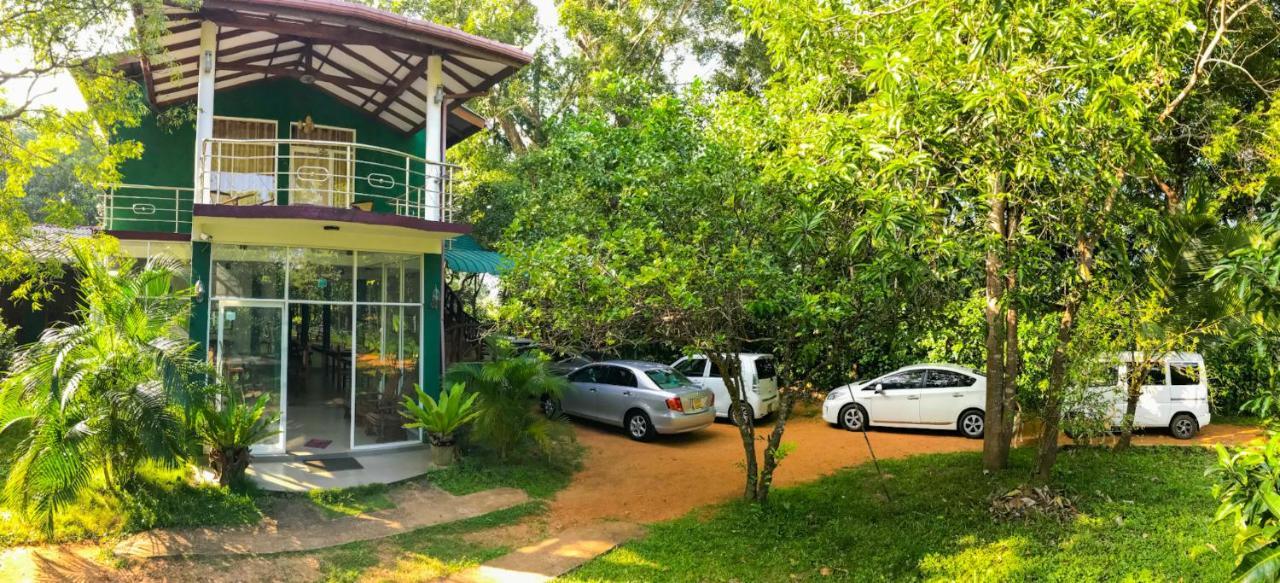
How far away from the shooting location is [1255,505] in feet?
10.4

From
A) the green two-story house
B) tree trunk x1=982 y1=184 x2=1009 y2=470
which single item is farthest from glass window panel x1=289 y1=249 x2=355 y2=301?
tree trunk x1=982 y1=184 x2=1009 y2=470

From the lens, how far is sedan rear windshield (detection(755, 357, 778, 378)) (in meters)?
14.8

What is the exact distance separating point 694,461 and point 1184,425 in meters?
8.99

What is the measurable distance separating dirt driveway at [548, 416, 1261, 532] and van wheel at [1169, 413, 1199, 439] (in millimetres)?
157

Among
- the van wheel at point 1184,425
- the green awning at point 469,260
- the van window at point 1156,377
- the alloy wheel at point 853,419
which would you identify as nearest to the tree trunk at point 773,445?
the alloy wheel at point 853,419

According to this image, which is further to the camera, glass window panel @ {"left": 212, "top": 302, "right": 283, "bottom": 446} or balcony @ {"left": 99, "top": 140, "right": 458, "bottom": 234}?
balcony @ {"left": 99, "top": 140, "right": 458, "bottom": 234}

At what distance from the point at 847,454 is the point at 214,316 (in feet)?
33.1

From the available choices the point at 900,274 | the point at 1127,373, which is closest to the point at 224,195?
the point at 900,274

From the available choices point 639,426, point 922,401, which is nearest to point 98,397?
point 639,426

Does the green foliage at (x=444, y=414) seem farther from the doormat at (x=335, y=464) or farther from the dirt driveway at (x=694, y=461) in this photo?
the dirt driveway at (x=694, y=461)

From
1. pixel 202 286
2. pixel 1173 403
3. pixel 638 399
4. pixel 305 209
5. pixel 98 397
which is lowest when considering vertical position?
pixel 1173 403

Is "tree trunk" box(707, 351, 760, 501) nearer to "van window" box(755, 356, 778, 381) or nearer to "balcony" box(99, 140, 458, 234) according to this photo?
"balcony" box(99, 140, 458, 234)

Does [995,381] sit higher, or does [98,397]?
[98,397]

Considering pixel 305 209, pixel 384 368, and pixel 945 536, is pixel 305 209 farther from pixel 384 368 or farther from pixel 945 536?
pixel 945 536
